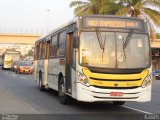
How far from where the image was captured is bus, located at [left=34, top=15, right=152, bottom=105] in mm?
12984

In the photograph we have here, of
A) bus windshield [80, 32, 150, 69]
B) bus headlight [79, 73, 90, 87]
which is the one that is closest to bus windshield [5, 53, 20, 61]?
bus windshield [80, 32, 150, 69]

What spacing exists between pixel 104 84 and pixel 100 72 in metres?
0.37

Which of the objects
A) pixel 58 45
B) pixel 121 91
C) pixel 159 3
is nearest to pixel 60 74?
pixel 58 45

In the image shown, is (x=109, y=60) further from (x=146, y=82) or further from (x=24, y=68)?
(x=24, y=68)

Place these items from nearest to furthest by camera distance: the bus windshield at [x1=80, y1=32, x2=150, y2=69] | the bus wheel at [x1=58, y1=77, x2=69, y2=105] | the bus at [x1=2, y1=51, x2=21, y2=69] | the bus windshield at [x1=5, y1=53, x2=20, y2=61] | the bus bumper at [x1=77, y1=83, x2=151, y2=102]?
A: 1. the bus bumper at [x1=77, y1=83, x2=151, y2=102]
2. the bus windshield at [x1=80, y1=32, x2=150, y2=69]
3. the bus wheel at [x1=58, y1=77, x2=69, y2=105]
4. the bus at [x1=2, y1=51, x2=21, y2=69]
5. the bus windshield at [x1=5, y1=53, x2=20, y2=61]

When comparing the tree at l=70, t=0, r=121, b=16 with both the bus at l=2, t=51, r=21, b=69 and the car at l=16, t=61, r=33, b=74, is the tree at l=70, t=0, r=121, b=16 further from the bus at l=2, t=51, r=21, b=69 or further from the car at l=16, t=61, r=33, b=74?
the bus at l=2, t=51, r=21, b=69

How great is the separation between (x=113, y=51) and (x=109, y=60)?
11.9 inches

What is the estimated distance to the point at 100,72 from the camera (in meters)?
13.0

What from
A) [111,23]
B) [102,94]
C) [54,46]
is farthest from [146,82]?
[54,46]

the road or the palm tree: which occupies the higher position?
the palm tree

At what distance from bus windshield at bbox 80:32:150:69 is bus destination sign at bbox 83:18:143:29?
0.87 ft

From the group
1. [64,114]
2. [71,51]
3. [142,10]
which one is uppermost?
[142,10]

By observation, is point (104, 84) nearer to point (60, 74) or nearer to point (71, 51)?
point (71, 51)

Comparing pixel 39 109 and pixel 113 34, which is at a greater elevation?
pixel 113 34
